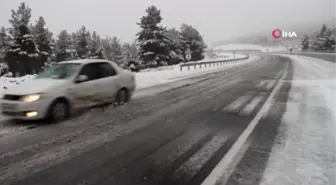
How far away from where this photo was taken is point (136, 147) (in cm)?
498

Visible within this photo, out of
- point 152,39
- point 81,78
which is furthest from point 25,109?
point 152,39

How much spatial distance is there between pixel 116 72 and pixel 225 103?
3897 millimetres

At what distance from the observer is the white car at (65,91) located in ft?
21.2

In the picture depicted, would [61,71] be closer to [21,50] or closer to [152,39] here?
[152,39]

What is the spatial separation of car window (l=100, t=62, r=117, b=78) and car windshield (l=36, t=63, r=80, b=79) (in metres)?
0.84

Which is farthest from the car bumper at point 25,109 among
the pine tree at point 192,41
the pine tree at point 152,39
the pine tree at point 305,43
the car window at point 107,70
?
the pine tree at point 305,43

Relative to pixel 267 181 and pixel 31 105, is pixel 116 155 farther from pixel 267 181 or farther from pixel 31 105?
pixel 31 105

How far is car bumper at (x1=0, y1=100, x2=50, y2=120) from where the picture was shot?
A: 6.35 m

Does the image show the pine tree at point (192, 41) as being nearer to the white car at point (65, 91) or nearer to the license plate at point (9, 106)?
the white car at point (65, 91)

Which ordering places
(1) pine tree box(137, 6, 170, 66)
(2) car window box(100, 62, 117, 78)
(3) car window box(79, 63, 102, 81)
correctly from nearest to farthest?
(3) car window box(79, 63, 102, 81) < (2) car window box(100, 62, 117, 78) < (1) pine tree box(137, 6, 170, 66)

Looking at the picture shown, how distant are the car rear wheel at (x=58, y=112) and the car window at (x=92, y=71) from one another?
4.01 ft

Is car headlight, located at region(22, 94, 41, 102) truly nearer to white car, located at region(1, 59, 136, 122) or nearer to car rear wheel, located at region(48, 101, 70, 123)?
white car, located at region(1, 59, 136, 122)

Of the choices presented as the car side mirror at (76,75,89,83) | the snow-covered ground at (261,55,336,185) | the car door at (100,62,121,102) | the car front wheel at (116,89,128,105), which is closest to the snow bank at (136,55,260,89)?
the car front wheel at (116,89,128,105)

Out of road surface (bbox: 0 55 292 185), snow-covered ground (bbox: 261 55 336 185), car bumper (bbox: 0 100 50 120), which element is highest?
car bumper (bbox: 0 100 50 120)
